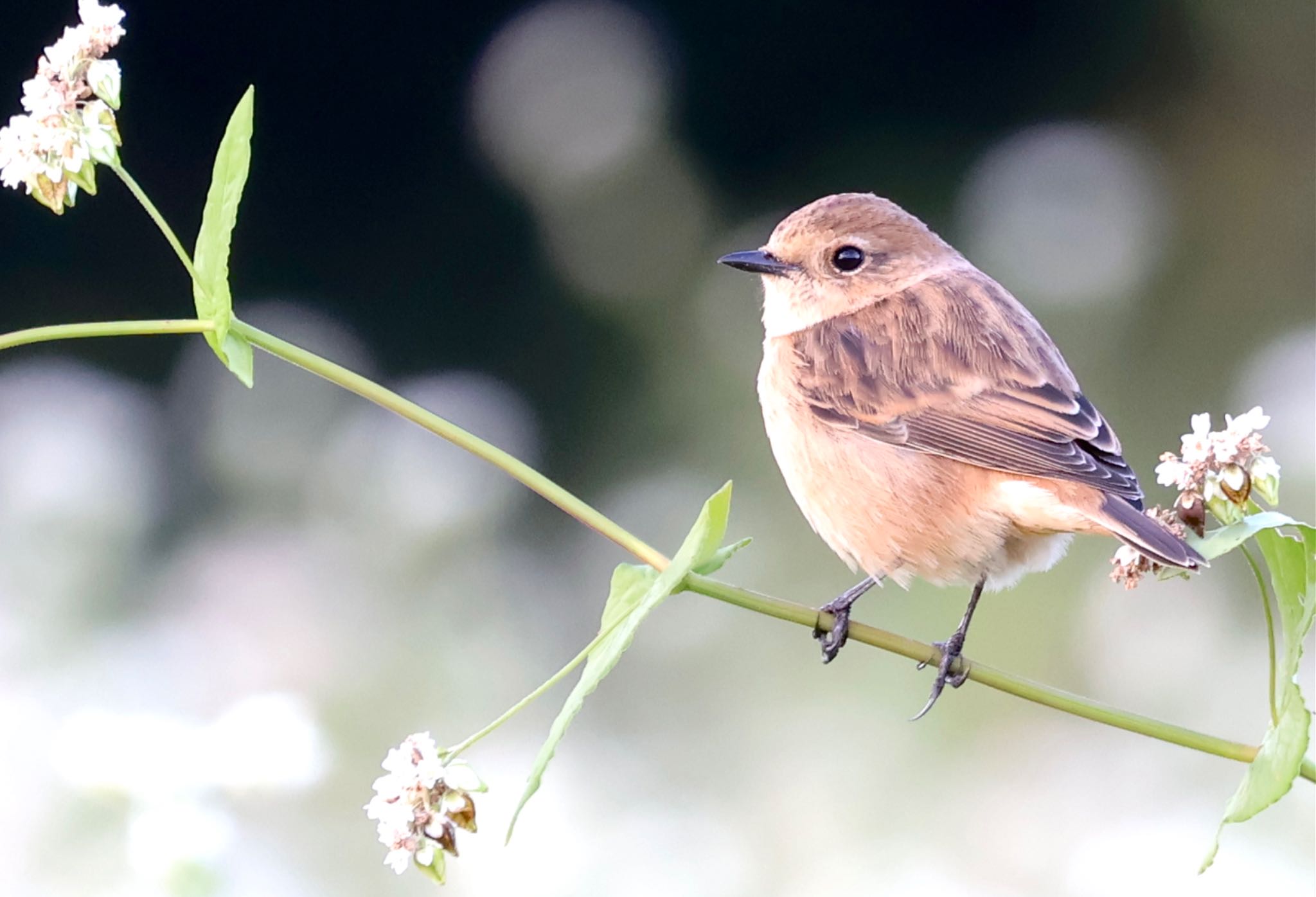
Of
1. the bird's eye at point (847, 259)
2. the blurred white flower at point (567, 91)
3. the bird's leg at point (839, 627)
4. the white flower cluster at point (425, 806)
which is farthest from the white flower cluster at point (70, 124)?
the blurred white flower at point (567, 91)

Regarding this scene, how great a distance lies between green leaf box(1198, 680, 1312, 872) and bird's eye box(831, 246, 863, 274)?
158cm

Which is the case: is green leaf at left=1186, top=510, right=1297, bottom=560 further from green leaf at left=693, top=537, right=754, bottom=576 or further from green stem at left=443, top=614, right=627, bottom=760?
green stem at left=443, top=614, right=627, bottom=760

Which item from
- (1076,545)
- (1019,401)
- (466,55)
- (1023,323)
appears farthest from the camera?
(466,55)

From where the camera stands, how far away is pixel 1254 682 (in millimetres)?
4039

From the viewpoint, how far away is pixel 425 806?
1.51 meters

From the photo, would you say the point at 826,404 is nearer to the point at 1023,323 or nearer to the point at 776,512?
the point at 1023,323

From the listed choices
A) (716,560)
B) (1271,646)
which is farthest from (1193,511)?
(716,560)

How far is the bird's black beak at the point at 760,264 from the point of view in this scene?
3.03m

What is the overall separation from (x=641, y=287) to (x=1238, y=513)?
3748 mm

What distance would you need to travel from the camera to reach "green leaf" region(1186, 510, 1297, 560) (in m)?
1.65

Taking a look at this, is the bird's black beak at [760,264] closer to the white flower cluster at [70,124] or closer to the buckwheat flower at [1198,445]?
the buckwheat flower at [1198,445]

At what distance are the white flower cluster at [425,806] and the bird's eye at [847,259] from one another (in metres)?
1.79

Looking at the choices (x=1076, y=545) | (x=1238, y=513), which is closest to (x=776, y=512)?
(x=1076, y=545)

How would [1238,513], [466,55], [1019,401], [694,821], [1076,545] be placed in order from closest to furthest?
[1238,513] < [1019,401] < [694,821] < [1076,545] < [466,55]
